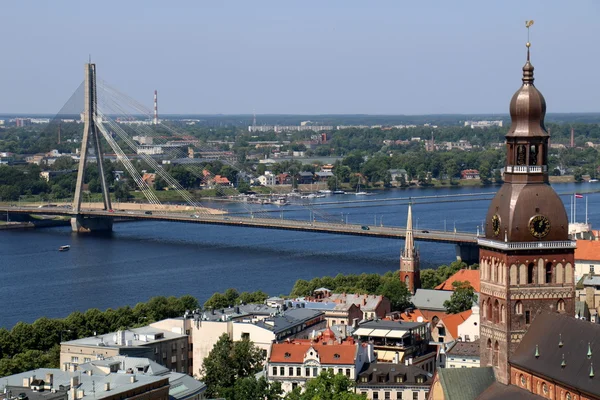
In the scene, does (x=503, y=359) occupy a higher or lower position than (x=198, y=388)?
higher

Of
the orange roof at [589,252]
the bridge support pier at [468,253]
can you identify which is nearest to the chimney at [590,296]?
the orange roof at [589,252]

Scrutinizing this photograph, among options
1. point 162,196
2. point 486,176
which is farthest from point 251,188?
point 486,176

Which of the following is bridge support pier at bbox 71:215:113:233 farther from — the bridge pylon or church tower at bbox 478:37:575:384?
church tower at bbox 478:37:575:384

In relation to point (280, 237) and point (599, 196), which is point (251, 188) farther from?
point (280, 237)

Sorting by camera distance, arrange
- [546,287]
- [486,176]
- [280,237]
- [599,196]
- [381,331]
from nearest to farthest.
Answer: [546,287] → [381,331] → [280,237] → [599,196] → [486,176]

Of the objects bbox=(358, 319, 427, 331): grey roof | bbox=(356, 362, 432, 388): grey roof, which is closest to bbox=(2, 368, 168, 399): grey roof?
bbox=(356, 362, 432, 388): grey roof

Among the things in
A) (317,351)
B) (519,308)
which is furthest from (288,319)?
(519,308)

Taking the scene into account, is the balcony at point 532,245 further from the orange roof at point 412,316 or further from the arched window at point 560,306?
the orange roof at point 412,316
